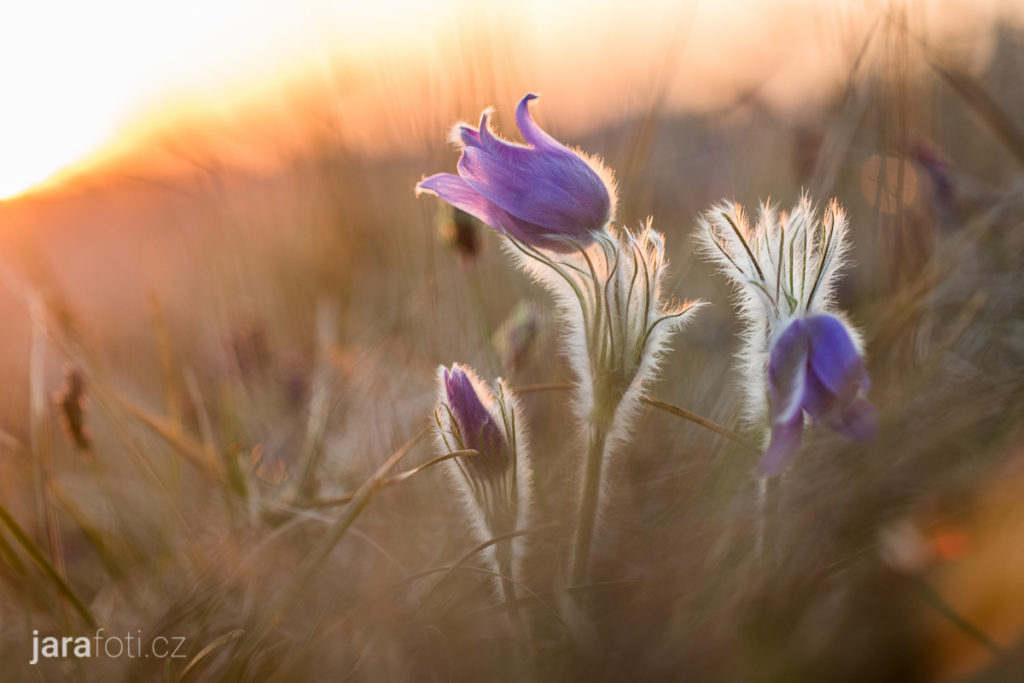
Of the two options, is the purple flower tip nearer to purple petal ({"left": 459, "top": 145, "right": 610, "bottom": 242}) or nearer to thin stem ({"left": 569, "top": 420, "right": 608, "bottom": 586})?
thin stem ({"left": 569, "top": 420, "right": 608, "bottom": 586})

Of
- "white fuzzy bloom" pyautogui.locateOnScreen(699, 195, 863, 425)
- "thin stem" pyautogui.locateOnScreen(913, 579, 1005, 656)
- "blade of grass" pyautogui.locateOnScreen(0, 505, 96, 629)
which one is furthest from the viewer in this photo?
"blade of grass" pyautogui.locateOnScreen(0, 505, 96, 629)

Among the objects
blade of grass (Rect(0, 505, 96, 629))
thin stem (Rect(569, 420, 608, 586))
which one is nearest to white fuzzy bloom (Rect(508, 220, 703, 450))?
thin stem (Rect(569, 420, 608, 586))

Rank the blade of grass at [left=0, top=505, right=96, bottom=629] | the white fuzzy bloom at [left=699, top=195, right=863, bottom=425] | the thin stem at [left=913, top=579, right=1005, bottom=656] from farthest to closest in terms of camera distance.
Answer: the blade of grass at [left=0, top=505, right=96, bottom=629] < the white fuzzy bloom at [left=699, top=195, right=863, bottom=425] < the thin stem at [left=913, top=579, right=1005, bottom=656]

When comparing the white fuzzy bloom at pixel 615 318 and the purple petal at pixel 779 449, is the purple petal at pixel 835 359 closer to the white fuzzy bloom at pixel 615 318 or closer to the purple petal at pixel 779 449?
the purple petal at pixel 779 449

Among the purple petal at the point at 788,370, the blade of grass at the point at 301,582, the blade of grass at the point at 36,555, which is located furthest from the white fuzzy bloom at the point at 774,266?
the blade of grass at the point at 36,555

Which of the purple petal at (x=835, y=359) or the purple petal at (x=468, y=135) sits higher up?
the purple petal at (x=468, y=135)

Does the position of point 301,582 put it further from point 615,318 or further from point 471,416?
point 615,318

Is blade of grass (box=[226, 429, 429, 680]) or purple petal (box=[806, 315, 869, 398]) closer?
purple petal (box=[806, 315, 869, 398])
